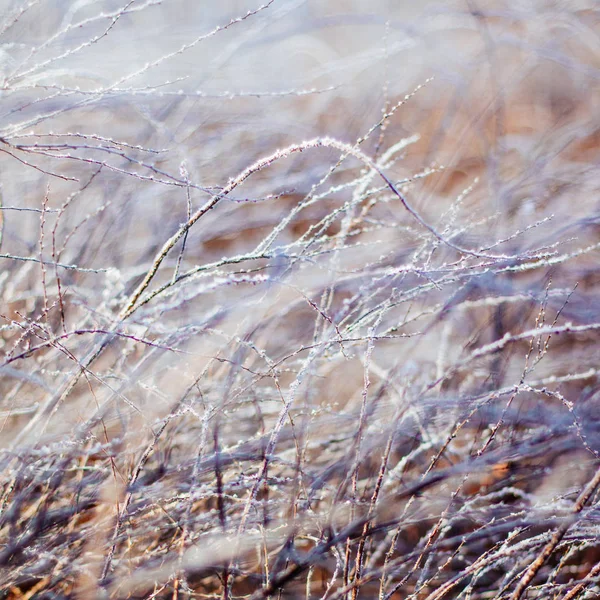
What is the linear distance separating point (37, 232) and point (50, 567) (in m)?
0.81

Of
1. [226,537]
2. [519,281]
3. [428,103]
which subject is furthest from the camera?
[428,103]

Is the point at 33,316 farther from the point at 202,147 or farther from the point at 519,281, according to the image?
the point at 519,281

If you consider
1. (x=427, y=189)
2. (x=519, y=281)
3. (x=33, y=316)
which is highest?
(x=33, y=316)

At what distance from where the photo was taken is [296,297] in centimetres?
94

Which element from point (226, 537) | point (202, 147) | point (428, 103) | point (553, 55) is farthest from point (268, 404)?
point (553, 55)

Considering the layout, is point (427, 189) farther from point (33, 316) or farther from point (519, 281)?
point (33, 316)

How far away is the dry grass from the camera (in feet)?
1.96

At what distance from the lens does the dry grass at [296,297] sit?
0.60 meters

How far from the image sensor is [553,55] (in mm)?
1573

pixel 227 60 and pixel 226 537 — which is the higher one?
pixel 227 60

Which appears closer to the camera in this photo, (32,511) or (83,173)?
(32,511)

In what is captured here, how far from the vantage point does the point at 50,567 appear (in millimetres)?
689

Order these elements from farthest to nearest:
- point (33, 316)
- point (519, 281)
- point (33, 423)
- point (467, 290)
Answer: point (519, 281) < point (33, 316) < point (467, 290) < point (33, 423)

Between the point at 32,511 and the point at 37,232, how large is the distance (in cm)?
73
